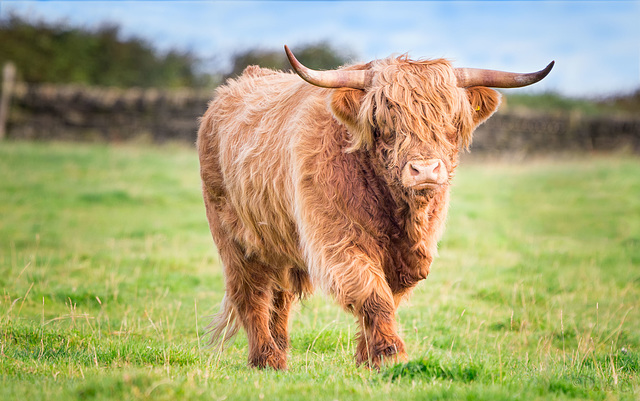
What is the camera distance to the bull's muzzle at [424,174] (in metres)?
3.89

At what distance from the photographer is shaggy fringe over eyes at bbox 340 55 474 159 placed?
4164mm

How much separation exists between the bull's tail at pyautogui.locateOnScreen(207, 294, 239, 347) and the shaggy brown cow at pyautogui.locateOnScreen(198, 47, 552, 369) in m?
0.41

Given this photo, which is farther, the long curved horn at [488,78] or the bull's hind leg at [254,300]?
the bull's hind leg at [254,300]

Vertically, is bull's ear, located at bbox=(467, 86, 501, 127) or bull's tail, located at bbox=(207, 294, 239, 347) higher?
bull's ear, located at bbox=(467, 86, 501, 127)

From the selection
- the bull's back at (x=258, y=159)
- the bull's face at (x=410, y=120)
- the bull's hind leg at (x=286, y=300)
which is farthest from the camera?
the bull's hind leg at (x=286, y=300)

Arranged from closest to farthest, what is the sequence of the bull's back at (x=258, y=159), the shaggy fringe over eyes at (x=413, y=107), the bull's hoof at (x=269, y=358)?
the shaggy fringe over eyes at (x=413, y=107) → the bull's back at (x=258, y=159) → the bull's hoof at (x=269, y=358)

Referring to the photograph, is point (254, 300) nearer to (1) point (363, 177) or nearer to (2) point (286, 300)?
(2) point (286, 300)

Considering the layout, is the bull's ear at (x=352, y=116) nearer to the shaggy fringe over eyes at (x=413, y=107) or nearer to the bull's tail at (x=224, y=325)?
the shaggy fringe over eyes at (x=413, y=107)

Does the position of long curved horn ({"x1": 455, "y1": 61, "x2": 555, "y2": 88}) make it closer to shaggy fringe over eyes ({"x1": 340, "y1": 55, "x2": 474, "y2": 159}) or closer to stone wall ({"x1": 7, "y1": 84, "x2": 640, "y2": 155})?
shaggy fringe over eyes ({"x1": 340, "y1": 55, "x2": 474, "y2": 159})

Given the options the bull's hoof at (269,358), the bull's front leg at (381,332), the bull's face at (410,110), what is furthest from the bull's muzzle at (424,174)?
the bull's hoof at (269,358)

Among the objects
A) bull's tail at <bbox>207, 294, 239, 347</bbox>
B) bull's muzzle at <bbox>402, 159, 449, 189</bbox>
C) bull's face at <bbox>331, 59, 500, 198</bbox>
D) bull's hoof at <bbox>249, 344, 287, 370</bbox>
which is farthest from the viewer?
bull's tail at <bbox>207, 294, 239, 347</bbox>

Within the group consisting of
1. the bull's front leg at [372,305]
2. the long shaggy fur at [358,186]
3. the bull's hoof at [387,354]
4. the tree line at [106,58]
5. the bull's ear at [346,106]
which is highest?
the tree line at [106,58]

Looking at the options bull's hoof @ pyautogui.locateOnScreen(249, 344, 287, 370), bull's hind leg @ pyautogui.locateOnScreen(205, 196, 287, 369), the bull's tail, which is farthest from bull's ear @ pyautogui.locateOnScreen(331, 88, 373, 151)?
the bull's tail

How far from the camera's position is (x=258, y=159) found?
500cm
